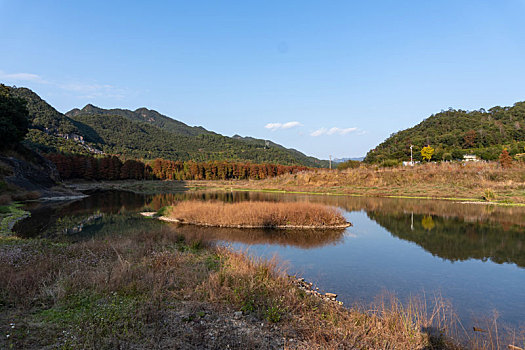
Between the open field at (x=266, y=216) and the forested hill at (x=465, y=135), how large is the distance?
6861 centimetres

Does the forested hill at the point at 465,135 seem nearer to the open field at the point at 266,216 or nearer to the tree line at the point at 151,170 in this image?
the tree line at the point at 151,170

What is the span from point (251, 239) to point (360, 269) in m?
7.59

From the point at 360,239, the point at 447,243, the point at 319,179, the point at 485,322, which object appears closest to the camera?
the point at 485,322

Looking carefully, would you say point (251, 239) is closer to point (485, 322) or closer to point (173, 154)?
point (485, 322)

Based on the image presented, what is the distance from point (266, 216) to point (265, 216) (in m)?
0.08

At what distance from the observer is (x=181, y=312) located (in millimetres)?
7188

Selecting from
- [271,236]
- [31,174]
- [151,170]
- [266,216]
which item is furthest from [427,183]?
[151,170]

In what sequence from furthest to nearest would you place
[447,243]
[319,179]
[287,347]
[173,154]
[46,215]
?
[173,154] → [319,179] → [46,215] → [447,243] → [287,347]

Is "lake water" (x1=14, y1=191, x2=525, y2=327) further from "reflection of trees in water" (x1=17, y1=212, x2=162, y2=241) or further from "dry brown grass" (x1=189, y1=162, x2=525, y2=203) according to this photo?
"dry brown grass" (x1=189, y1=162, x2=525, y2=203)

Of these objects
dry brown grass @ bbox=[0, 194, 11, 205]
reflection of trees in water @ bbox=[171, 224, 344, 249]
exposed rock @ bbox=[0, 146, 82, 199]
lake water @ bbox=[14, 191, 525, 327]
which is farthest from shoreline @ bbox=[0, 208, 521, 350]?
exposed rock @ bbox=[0, 146, 82, 199]

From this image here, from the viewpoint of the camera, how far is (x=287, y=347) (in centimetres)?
584

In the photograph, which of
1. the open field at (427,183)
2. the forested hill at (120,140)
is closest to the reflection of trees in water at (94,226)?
the open field at (427,183)

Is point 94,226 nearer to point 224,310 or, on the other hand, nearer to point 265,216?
point 265,216

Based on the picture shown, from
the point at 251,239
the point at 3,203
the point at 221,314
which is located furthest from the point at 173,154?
the point at 221,314
